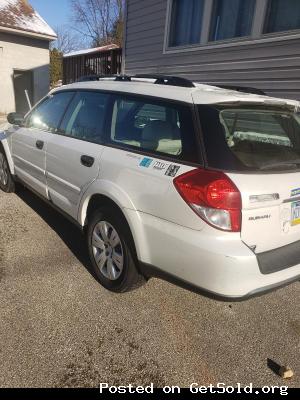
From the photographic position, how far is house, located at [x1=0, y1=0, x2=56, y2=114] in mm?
14758

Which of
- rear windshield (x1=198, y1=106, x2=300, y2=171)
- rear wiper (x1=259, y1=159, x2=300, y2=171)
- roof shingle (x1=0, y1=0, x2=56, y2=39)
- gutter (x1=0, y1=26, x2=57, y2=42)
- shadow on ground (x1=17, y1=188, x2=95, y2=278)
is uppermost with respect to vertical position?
roof shingle (x1=0, y1=0, x2=56, y2=39)

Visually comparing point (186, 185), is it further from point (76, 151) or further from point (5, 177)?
point (5, 177)

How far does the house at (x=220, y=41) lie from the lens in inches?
213

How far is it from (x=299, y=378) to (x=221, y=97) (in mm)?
1911

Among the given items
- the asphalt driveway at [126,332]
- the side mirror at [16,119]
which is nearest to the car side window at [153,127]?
the asphalt driveway at [126,332]

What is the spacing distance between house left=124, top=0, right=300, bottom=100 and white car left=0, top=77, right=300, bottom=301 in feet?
8.95

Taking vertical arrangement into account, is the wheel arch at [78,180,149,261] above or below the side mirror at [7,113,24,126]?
below

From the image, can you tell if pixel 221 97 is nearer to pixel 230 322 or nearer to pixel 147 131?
pixel 147 131

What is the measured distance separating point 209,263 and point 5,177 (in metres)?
3.98

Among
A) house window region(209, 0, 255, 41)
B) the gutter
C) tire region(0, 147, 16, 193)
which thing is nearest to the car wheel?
tire region(0, 147, 16, 193)

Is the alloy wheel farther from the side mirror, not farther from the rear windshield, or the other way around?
the side mirror

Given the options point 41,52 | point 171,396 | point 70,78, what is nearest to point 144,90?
point 171,396

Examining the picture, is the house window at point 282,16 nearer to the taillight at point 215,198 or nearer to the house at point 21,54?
the taillight at point 215,198

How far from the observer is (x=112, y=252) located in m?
2.94
